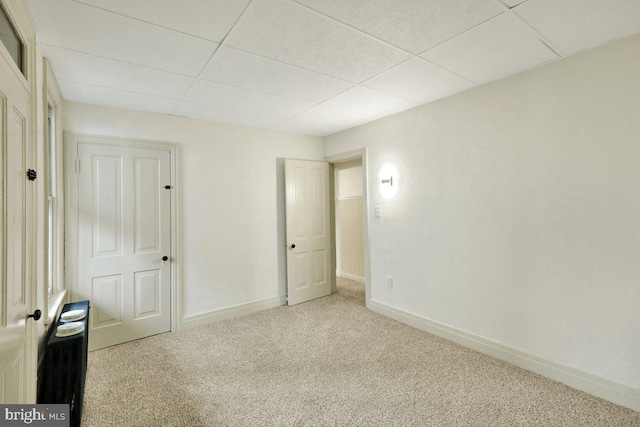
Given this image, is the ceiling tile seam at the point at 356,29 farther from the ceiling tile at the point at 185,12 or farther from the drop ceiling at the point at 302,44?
the ceiling tile at the point at 185,12

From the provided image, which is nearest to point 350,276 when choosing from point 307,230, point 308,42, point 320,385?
point 307,230

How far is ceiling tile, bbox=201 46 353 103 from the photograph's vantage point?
2155 millimetres

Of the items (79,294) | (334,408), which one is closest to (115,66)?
(79,294)

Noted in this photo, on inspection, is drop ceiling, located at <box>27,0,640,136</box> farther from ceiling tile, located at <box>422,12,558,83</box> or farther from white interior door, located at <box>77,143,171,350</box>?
white interior door, located at <box>77,143,171,350</box>

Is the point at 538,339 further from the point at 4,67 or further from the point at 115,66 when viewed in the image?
the point at 115,66

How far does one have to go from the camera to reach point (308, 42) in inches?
76.2

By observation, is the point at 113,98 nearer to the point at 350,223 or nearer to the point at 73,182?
the point at 73,182

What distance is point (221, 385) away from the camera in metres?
2.31

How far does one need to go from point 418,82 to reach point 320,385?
263 centimetres

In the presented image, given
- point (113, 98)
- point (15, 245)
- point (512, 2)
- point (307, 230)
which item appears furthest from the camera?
point (307, 230)

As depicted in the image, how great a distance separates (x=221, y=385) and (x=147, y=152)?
8.03 feet

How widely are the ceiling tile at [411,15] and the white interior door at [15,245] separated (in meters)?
1.46

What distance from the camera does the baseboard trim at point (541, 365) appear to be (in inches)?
78.9

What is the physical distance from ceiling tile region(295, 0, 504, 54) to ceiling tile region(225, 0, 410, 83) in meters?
0.08
